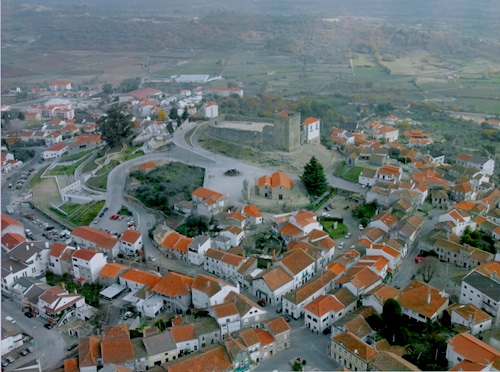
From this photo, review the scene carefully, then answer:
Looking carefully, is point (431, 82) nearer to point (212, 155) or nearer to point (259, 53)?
point (259, 53)

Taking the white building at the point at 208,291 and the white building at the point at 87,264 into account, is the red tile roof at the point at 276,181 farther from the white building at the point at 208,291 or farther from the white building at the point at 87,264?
the white building at the point at 87,264

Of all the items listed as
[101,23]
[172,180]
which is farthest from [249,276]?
[101,23]

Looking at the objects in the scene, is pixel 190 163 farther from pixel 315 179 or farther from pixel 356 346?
pixel 356 346

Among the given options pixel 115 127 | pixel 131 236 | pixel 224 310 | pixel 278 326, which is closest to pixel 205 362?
pixel 224 310

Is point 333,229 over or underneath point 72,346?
over

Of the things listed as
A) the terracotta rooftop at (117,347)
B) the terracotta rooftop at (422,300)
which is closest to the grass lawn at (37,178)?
the terracotta rooftop at (117,347)

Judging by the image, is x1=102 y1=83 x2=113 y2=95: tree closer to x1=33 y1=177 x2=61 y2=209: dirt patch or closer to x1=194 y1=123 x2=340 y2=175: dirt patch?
x1=33 y1=177 x2=61 y2=209: dirt patch
